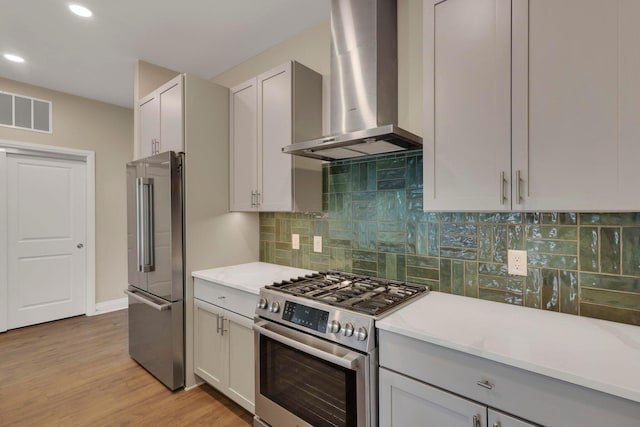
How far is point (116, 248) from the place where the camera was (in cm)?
444

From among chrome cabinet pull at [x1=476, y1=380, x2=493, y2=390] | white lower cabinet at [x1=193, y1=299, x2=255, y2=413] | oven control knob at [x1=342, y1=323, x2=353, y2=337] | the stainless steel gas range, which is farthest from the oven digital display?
chrome cabinet pull at [x1=476, y1=380, x2=493, y2=390]

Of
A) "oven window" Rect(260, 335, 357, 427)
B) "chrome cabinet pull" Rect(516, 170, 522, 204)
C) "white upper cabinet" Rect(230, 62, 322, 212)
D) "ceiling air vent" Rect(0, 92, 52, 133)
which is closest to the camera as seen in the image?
"chrome cabinet pull" Rect(516, 170, 522, 204)

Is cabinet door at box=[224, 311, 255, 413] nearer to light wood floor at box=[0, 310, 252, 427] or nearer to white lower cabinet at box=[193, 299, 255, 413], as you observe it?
white lower cabinet at box=[193, 299, 255, 413]

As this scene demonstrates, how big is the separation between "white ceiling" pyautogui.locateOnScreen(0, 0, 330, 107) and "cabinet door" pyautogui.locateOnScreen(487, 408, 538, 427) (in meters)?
2.57

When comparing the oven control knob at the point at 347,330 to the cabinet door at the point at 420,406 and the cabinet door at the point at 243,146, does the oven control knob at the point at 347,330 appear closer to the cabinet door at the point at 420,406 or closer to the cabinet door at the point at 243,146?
the cabinet door at the point at 420,406

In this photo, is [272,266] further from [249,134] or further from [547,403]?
[547,403]

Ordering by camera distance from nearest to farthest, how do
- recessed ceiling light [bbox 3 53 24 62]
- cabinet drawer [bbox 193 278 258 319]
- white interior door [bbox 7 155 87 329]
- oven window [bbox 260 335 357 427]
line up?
oven window [bbox 260 335 357 427] → cabinet drawer [bbox 193 278 258 319] → recessed ceiling light [bbox 3 53 24 62] → white interior door [bbox 7 155 87 329]

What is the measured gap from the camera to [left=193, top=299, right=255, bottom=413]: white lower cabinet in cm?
207

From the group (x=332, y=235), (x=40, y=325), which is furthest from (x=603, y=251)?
(x=40, y=325)

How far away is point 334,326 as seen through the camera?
1.49m

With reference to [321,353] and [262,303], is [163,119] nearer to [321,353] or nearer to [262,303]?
[262,303]

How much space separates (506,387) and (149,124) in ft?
10.3

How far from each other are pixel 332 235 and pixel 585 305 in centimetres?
152

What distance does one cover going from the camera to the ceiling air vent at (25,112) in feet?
11.7
